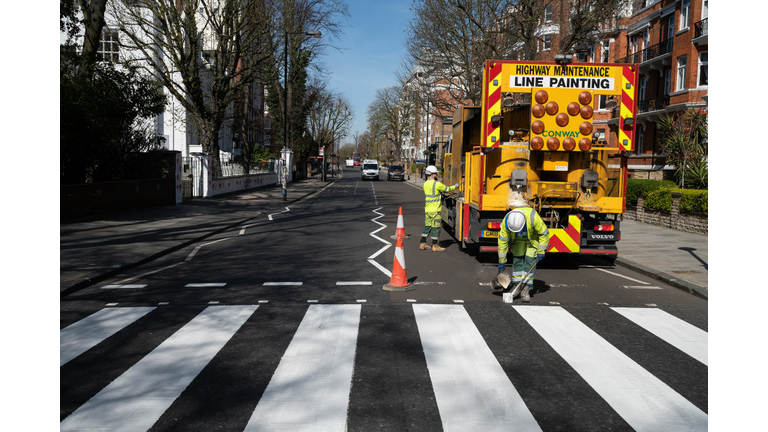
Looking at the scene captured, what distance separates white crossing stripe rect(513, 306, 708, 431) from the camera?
3.86 metres

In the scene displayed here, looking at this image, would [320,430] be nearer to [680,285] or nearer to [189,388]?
[189,388]

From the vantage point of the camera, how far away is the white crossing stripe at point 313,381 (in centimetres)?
371

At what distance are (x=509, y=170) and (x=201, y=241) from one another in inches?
293

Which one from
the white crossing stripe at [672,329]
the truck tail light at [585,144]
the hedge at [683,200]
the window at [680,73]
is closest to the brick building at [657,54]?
Answer: the window at [680,73]

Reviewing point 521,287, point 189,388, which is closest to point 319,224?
point 521,287

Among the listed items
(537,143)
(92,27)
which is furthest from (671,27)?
(92,27)

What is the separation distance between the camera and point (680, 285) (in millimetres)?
8359

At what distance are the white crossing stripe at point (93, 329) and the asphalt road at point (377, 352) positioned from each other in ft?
0.12

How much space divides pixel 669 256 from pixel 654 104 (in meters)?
26.9

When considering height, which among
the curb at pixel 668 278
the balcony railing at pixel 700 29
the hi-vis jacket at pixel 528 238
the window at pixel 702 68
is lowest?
the curb at pixel 668 278

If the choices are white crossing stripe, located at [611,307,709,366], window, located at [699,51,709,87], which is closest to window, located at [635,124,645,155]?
window, located at [699,51,709,87]

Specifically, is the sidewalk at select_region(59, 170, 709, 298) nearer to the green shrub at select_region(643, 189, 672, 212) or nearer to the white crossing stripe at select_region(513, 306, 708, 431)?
the green shrub at select_region(643, 189, 672, 212)

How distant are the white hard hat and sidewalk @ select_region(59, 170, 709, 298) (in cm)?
311

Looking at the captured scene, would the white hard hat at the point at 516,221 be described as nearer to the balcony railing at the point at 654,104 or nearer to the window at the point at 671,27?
the balcony railing at the point at 654,104
